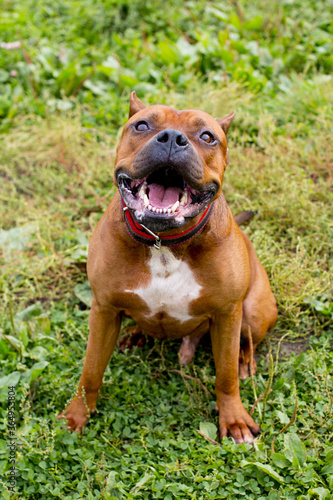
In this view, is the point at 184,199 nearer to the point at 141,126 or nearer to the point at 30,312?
the point at 141,126

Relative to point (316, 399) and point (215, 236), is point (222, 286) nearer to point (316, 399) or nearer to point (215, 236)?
point (215, 236)

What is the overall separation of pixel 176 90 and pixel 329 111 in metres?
1.94

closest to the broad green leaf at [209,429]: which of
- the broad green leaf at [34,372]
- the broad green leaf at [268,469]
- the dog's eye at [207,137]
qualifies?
the broad green leaf at [268,469]

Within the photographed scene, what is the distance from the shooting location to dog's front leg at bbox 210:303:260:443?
295cm

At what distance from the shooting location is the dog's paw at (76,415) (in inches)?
121

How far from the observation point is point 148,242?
2645mm

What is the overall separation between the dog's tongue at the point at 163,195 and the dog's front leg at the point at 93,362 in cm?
75

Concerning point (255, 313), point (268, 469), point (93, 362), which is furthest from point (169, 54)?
point (268, 469)

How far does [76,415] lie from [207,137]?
187 centimetres

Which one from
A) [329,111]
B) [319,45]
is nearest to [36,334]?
[329,111]

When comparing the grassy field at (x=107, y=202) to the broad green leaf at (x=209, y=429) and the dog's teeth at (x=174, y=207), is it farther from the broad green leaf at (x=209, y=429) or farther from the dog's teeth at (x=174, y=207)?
the dog's teeth at (x=174, y=207)

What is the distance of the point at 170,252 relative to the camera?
275 cm

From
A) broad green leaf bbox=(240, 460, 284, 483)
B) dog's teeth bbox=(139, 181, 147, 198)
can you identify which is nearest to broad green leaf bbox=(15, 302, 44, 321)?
dog's teeth bbox=(139, 181, 147, 198)

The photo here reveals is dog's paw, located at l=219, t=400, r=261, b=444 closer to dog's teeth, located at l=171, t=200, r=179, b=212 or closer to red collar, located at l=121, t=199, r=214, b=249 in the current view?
red collar, located at l=121, t=199, r=214, b=249
